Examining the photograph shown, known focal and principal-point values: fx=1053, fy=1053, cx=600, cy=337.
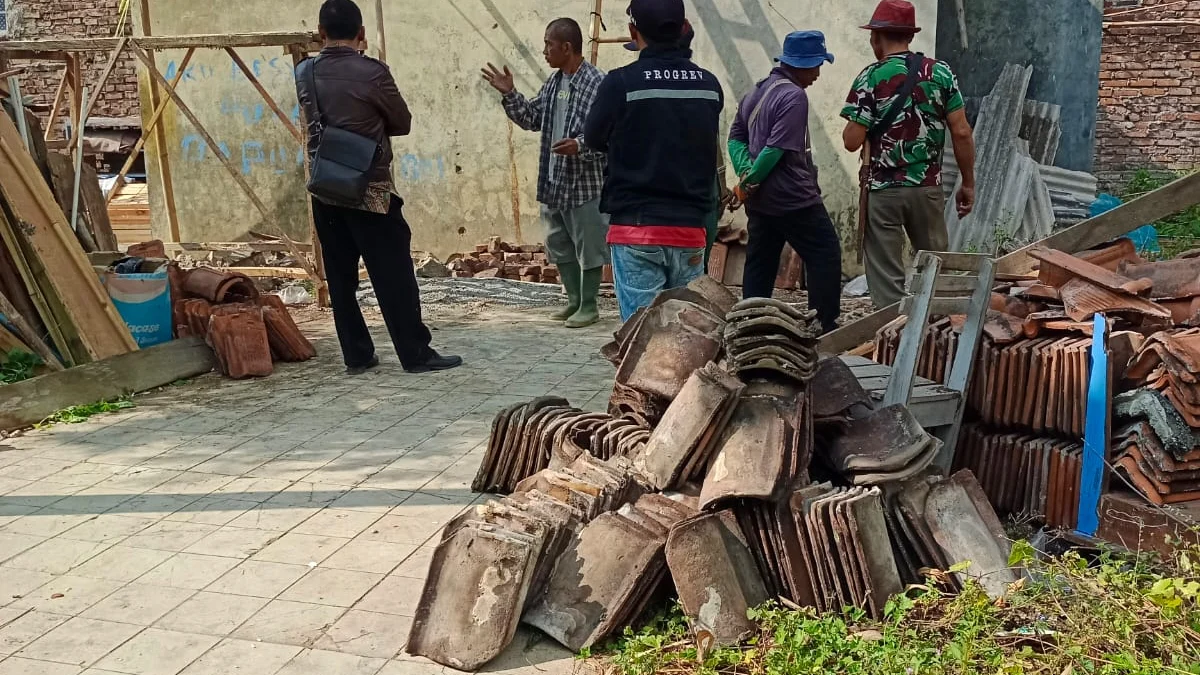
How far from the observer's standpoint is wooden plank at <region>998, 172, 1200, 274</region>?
14.7 feet

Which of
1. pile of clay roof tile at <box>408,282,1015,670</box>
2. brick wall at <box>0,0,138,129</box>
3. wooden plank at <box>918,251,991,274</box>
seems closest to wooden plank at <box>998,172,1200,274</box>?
wooden plank at <box>918,251,991,274</box>

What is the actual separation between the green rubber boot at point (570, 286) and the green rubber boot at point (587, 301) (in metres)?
0.13

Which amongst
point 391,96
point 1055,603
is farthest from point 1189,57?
point 1055,603

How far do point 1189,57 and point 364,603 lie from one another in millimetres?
15013

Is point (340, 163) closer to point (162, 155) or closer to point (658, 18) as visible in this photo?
point (658, 18)

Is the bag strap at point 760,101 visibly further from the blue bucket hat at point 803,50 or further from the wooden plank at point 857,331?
the wooden plank at point 857,331

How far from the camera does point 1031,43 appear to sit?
1059 cm

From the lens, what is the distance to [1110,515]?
144 inches

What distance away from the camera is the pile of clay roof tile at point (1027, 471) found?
3895 millimetres

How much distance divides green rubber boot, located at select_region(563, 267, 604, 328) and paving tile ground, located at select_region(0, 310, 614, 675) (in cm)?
131

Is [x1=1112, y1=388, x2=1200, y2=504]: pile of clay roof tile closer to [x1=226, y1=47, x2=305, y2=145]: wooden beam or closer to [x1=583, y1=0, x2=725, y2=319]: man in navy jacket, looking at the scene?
[x1=583, y1=0, x2=725, y2=319]: man in navy jacket

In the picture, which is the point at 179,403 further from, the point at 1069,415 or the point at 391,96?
the point at 1069,415

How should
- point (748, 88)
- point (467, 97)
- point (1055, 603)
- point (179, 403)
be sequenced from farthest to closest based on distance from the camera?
point (467, 97) < point (748, 88) < point (179, 403) < point (1055, 603)

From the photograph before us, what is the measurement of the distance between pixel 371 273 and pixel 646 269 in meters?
2.00
